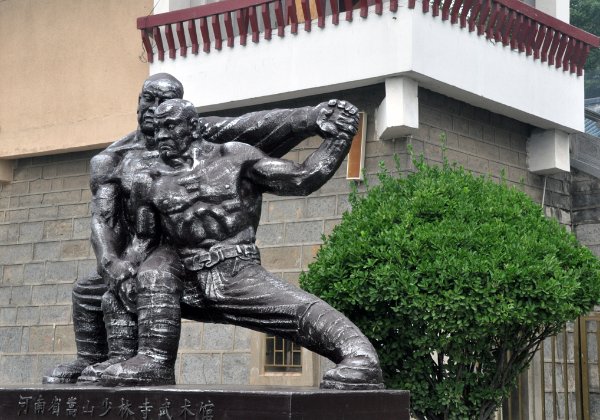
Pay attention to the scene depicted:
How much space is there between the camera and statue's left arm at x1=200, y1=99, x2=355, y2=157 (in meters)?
5.41

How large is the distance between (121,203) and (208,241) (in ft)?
2.48

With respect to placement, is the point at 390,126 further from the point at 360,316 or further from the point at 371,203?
the point at 360,316

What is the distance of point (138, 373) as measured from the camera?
5180 mm

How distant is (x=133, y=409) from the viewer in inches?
197

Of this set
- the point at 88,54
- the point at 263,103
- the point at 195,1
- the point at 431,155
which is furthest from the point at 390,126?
the point at 88,54

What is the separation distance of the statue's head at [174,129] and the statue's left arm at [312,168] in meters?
0.45

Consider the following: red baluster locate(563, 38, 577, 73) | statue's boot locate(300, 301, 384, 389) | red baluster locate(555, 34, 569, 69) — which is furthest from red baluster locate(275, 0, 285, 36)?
statue's boot locate(300, 301, 384, 389)

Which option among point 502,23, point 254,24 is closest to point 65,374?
point 254,24

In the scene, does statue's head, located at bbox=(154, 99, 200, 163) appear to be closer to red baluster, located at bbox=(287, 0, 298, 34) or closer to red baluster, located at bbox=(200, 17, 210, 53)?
red baluster, located at bbox=(287, 0, 298, 34)

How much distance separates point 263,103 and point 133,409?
676 cm

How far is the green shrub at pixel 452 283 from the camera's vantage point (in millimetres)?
8148

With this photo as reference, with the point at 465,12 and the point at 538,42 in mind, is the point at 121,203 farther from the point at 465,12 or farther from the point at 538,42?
the point at 538,42

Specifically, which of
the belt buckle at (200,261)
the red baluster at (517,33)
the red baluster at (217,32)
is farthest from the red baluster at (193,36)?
the belt buckle at (200,261)

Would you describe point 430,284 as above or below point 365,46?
below
